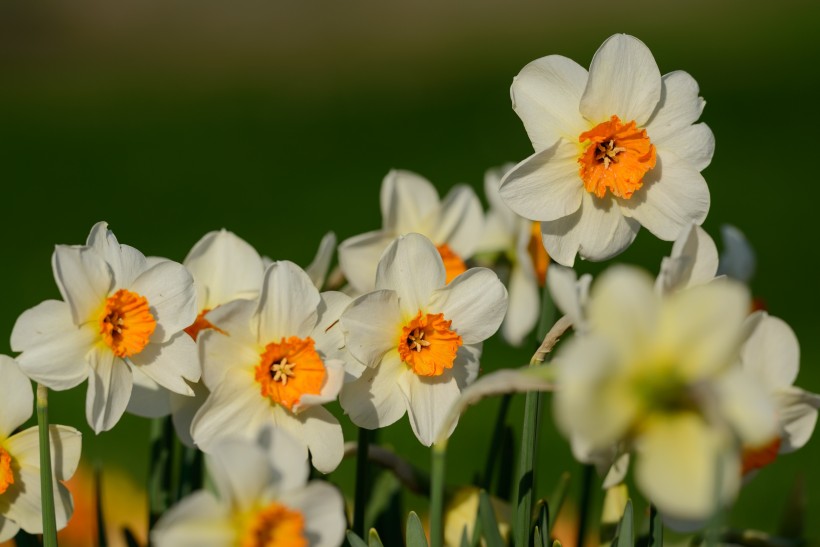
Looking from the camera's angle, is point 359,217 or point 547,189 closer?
point 547,189

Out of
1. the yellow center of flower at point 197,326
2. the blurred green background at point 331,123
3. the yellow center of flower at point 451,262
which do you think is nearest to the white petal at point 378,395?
the yellow center of flower at point 197,326

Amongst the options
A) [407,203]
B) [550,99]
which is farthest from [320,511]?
[407,203]

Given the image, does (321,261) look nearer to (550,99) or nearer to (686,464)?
(550,99)

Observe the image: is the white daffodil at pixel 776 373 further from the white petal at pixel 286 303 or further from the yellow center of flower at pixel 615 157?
the white petal at pixel 286 303

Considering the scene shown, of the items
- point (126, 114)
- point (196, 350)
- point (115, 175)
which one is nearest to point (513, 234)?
point (196, 350)

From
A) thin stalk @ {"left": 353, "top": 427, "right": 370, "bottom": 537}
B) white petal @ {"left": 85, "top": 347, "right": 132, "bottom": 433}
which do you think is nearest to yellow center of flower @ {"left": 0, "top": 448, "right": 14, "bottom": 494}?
white petal @ {"left": 85, "top": 347, "right": 132, "bottom": 433}

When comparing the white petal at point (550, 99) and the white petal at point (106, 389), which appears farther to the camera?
the white petal at point (550, 99)

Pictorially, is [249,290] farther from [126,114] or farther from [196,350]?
[126,114]

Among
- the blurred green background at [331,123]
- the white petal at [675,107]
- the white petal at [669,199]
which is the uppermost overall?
the white petal at [675,107]
